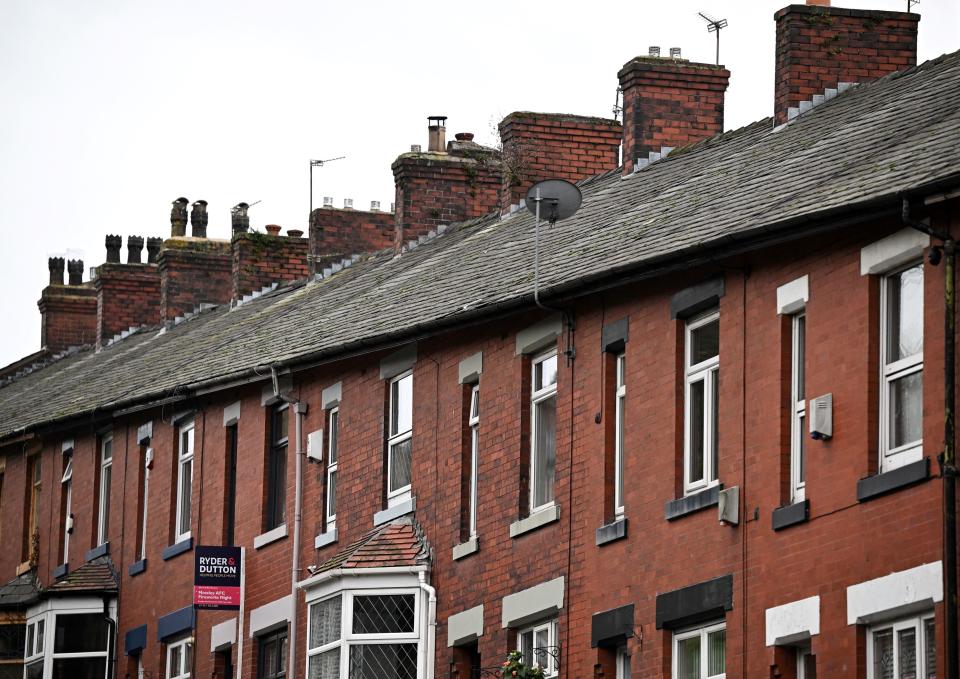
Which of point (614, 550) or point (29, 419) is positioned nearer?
point (614, 550)

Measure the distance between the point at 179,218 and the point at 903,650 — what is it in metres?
33.5

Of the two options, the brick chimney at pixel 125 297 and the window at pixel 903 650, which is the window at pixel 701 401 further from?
the brick chimney at pixel 125 297

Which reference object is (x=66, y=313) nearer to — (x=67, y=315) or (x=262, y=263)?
(x=67, y=315)

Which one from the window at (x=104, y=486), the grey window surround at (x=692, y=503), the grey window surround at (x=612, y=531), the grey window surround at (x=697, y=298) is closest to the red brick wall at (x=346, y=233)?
the window at (x=104, y=486)

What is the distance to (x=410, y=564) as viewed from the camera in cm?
3102

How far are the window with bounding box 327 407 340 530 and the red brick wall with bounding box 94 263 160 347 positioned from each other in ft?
67.8

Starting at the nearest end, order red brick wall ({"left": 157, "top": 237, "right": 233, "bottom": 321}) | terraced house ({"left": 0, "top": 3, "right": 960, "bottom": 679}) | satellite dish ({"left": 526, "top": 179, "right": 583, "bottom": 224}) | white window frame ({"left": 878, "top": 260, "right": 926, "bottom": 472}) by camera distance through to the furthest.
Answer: white window frame ({"left": 878, "top": 260, "right": 926, "bottom": 472}) < terraced house ({"left": 0, "top": 3, "right": 960, "bottom": 679}) < satellite dish ({"left": 526, "top": 179, "right": 583, "bottom": 224}) < red brick wall ({"left": 157, "top": 237, "right": 233, "bottom": 321})

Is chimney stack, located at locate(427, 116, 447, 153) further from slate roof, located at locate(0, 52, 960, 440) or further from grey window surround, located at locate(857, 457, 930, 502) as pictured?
grey window surround, located at locate(857, 457, 930, 502)

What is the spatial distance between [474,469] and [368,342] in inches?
98.6

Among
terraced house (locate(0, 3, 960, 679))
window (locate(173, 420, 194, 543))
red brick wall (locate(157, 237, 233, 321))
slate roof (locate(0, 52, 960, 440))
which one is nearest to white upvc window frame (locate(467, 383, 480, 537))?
terraced house (locate(0, 3, 960, 679))

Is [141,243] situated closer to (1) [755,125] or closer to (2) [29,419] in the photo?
(2) [29,419]

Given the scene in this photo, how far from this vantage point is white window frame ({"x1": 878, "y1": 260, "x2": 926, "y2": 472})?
883 inches

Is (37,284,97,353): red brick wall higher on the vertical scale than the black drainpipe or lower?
higher

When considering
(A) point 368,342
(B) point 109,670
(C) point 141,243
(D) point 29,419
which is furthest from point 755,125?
(C) point 141,243
